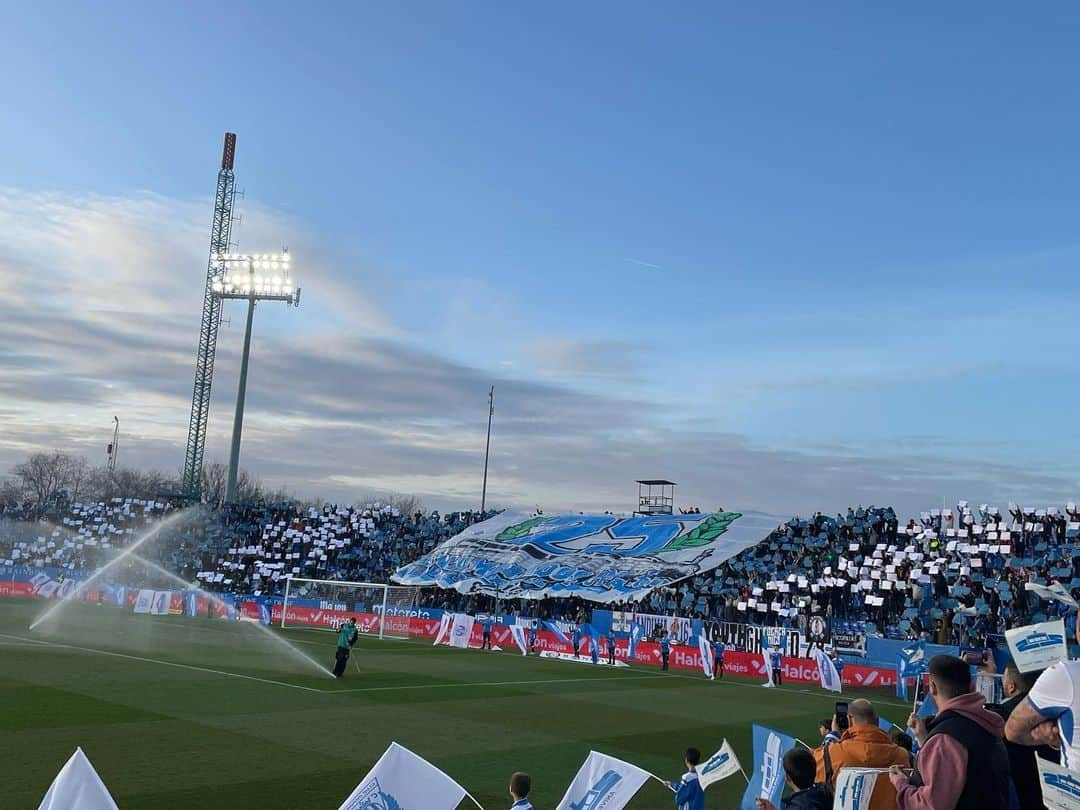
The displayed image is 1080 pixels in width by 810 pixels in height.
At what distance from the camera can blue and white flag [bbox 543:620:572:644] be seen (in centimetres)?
4090

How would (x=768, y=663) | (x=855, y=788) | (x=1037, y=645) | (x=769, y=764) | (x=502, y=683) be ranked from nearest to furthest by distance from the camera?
(x=855, y=788)
(x=1037, y=645)
(x=769, y=764)
(x=502, y=683)
(x=768, y=663)

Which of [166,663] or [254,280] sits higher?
[254,280]

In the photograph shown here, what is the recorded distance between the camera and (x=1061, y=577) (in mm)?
35344

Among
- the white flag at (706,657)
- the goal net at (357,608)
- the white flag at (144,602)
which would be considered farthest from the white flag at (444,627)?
the white flag at (144,602)

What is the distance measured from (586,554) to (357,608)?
1320 cm

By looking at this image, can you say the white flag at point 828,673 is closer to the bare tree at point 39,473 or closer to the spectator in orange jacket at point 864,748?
the spectator in orange jacket at point 864,748

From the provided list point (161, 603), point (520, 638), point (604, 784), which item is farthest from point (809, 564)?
point (604, 784)

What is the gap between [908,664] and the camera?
31.8 metres

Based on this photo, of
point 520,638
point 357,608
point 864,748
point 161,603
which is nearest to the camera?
point 864,748

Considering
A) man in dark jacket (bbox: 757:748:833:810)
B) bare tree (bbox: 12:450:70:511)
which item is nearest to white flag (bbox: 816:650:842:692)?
man in dark jacket (bbox: 757:748:833:810)

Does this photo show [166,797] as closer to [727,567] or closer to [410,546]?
[727,567]

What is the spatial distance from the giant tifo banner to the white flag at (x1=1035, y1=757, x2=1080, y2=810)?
4053cm

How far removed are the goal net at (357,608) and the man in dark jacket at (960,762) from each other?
143 ft

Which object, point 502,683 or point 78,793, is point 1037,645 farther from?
point 502,683
